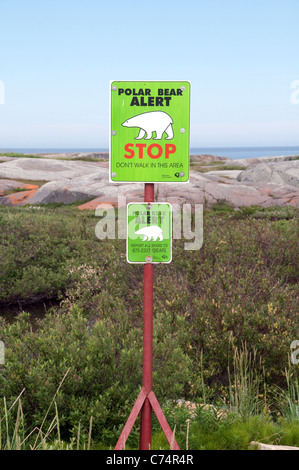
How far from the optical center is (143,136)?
3391 millimetres

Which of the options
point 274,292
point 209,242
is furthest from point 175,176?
point 209,242

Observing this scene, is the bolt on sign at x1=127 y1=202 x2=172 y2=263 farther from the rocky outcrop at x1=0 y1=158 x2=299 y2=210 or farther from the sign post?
→ the rocky outcrop at x1=0 y1=158 x2=299 y2=210

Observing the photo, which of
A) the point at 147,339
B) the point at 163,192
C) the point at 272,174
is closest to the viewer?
the point at 147,339

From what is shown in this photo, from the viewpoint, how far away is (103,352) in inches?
192

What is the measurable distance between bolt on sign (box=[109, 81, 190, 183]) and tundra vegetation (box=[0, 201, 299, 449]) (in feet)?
6.38

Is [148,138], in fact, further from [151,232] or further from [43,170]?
[43,170]

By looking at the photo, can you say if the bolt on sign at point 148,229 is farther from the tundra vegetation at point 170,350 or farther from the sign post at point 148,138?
the tundra vegetation at point 170,350

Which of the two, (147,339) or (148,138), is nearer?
(148,138)

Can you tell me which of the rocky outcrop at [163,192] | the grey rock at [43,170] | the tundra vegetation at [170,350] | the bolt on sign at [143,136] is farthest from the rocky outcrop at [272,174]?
the bolt on sign at [143,136]

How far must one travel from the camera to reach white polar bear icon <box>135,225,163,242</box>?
11.6ft

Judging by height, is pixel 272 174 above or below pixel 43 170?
below

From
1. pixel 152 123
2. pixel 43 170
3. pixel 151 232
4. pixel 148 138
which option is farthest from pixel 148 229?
pixel 43 170

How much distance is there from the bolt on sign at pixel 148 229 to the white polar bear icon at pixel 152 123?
0.52 metres

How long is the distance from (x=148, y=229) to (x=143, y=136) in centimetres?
69
